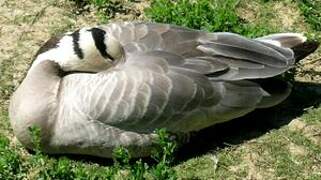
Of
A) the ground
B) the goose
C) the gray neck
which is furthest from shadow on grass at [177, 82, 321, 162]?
the gray neck

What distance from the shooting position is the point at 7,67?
625 centimetres

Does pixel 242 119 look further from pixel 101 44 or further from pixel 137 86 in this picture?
pixel 101 44

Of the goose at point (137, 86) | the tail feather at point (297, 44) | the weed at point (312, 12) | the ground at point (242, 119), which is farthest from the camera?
the weed at point (312, 12)

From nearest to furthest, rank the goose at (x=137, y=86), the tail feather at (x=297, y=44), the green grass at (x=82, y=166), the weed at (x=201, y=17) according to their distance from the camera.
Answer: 1. the green grass at (x=82, y=166)
2. the goose at (x=137, y=86)
3. the tail feather at (x=297, y=44)
4. the weed at (x=201, y=17)

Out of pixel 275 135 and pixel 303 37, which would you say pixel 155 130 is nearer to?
pixel 275 135

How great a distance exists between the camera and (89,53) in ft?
17.7

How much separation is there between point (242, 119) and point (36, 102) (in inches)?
63.5

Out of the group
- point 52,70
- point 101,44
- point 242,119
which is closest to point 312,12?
point 242,119

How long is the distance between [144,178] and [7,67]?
6.15ft

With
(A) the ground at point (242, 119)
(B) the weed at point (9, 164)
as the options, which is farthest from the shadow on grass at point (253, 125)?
(B) the weed at point (9, 164)

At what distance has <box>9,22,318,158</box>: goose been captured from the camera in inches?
200

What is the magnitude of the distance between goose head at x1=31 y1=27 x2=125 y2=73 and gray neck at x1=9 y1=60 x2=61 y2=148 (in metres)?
0.08

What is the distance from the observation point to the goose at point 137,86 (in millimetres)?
5090

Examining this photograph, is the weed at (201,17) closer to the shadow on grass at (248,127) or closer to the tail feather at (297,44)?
the tail feather at (297,44)
